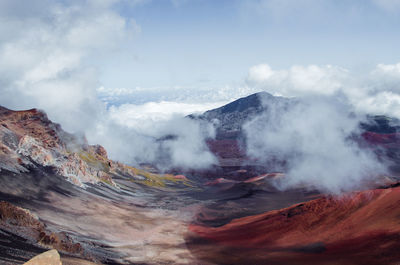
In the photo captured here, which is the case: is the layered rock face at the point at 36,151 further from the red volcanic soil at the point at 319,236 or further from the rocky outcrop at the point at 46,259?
the rocky outcrop at the point at 46,259

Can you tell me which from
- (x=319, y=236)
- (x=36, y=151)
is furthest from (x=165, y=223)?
(x=36, y=151)

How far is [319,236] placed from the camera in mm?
38062

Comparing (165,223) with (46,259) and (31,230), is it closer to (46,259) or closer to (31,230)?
(31,230)

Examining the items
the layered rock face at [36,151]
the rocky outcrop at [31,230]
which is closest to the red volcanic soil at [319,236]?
the rocky outcrop at [31,230]

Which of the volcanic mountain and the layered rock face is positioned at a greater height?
the layered rock face

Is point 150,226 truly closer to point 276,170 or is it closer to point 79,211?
point 79,211

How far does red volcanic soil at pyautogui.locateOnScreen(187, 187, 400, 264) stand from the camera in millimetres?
31078

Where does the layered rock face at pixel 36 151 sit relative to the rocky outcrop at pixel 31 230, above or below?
above

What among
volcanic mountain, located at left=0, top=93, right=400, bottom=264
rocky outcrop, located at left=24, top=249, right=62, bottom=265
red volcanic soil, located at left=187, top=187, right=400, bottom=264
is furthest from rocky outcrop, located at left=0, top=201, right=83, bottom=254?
red volcanic soil, located at left=187, top=187, right=400, bottom=264

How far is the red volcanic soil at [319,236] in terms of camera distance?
31.1 m

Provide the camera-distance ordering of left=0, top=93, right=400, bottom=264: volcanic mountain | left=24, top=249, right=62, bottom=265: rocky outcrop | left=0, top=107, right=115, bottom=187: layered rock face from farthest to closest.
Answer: left=0, top=107, right=115, bottom=187: layered rock face < left=0, top=93, right=400, bottom=264: volcanic mountain < left=24, top=249, right=62, bottom=265: rocky outcrop

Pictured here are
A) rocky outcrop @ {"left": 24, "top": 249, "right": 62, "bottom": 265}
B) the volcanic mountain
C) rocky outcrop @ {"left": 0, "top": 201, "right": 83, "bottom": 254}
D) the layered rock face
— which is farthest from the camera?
the layered rock face

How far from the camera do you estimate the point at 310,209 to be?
47.0 m

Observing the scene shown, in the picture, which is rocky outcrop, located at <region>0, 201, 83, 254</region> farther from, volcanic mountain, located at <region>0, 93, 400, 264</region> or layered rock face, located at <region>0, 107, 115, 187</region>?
layered rock face, located at <region>0, 107, 115, 187</region>
